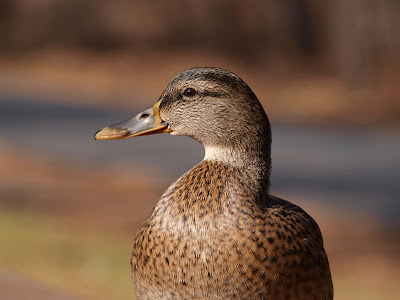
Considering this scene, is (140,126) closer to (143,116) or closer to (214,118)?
(143,116)

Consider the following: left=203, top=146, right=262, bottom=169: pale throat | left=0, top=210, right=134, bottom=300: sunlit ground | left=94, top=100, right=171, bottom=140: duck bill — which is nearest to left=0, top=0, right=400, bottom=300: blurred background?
left=0, top=210, right=134, bottom=300: sunlit ground

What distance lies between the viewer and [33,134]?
46.4ft

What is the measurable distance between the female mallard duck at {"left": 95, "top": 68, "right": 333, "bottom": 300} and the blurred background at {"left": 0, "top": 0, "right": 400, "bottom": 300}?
1.05 m

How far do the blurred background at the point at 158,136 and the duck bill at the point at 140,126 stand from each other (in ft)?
3.35

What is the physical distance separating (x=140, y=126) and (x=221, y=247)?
Answer: 24.0 inches

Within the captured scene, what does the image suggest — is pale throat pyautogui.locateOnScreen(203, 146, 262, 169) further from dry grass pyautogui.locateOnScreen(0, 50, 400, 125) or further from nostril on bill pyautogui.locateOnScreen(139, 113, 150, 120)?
dry grass pyautogui.locateOnScreen(0, 50, 400, 125)

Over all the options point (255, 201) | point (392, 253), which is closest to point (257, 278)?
point (255, 201)

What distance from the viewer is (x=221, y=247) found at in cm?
298

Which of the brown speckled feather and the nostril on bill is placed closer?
the brown speckled feather

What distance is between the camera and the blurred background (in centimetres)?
794

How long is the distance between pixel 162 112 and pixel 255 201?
50 centimetres

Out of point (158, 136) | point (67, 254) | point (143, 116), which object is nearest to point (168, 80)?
point (158, 136)

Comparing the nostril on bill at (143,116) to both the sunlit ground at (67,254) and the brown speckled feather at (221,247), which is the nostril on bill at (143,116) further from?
the sunlit ground at (67,254)

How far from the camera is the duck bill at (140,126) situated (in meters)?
3.27
